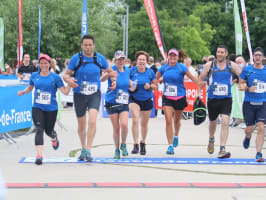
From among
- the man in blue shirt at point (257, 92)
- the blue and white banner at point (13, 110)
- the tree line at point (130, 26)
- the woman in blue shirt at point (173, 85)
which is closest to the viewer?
the man in blue shirt at point (257, 92)

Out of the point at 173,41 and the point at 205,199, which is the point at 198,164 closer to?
the point at 205,199

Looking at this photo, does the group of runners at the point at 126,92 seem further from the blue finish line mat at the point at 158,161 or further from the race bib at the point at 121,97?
the blue finish line mat at the point at 158,161

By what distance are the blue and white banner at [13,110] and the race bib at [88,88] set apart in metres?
2.69

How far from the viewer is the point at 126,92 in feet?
28.7

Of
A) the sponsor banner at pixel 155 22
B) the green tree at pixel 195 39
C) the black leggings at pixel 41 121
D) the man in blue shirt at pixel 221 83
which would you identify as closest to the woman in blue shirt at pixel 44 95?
the black leggings at pixel 41 121

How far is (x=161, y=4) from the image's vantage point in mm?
83500

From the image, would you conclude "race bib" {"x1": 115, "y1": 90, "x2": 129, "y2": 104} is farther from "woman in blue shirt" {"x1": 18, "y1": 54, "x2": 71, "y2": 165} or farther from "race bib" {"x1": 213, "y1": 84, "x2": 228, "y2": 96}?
"race bib" {"x1": 213, "y1": 84, "x2": 228, "y2": 96}

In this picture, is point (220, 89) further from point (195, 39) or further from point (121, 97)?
point (195, 39)

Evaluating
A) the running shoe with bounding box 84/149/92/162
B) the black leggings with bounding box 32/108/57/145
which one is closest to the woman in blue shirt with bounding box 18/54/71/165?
the black leggings with bounding box 32/108/57/145

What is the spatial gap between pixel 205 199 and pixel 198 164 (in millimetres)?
2371

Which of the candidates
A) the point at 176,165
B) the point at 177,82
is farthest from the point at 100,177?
the point at 177,82

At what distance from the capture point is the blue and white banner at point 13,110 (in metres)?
10.3

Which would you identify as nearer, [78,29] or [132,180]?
[132,180]

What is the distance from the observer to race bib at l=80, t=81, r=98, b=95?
812 centimetres
